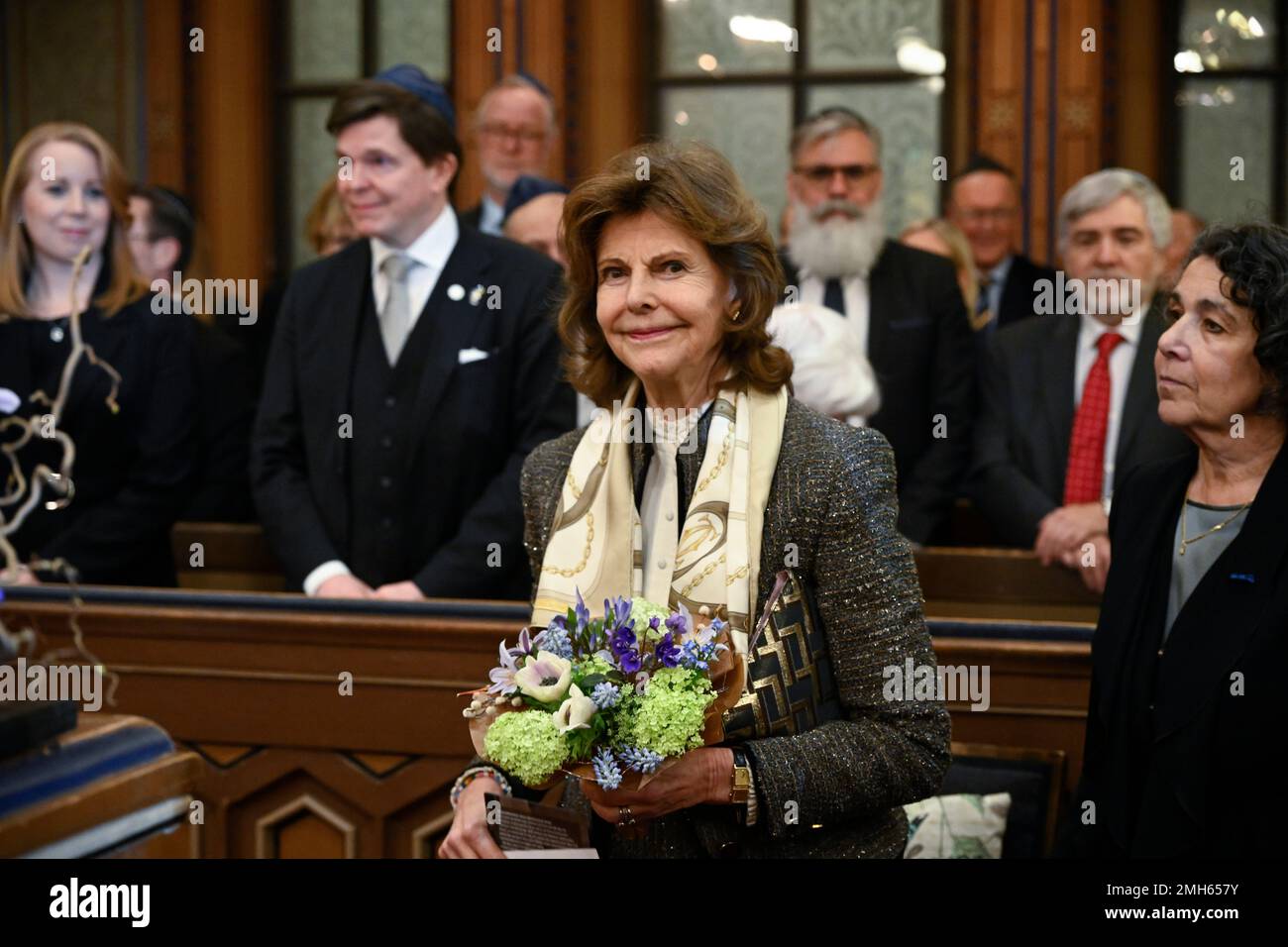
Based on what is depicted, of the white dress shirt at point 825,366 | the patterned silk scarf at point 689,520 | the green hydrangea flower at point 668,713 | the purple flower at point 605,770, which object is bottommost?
the purple flower at point 605,770

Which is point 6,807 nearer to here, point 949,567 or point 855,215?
point 949,567

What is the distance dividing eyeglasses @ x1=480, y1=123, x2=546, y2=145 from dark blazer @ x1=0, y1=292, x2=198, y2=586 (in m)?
2.00

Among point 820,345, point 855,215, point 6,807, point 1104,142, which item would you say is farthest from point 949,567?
point 1104,142

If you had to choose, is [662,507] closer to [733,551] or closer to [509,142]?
[733,551]

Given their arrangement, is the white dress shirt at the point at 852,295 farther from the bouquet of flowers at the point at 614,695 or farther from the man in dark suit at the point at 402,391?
the bouquet of flowers at the point at 614,695

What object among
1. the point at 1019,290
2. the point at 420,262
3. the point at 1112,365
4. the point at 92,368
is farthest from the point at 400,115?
the point at 1019,290

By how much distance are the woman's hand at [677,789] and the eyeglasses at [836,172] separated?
331cm

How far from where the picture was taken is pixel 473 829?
7.32ft

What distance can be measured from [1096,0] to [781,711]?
735 centimetres

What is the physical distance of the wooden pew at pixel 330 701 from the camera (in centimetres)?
332

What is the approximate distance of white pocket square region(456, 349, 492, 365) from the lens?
4.07 meters

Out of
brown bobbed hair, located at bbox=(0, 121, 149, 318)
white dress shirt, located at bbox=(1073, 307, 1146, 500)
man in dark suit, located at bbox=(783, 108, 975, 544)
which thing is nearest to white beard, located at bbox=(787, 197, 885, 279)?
man in dark suit, located at bbox=(783, 108, 975, 544)

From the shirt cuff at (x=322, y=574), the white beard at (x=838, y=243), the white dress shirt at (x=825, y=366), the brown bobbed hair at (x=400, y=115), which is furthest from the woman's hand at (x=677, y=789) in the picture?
the white beard at (x=838, y=243)
